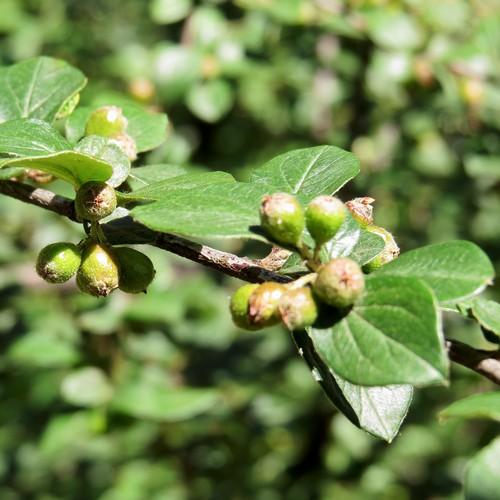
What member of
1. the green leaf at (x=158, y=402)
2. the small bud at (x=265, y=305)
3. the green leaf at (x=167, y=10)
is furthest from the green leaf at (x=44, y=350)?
the small bud at (x=265, y=305)

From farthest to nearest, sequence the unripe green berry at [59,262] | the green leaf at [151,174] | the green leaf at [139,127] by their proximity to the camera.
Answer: the green leaf at [139,127], the green leaf at [151,174], the unripe green berry at [59,262]

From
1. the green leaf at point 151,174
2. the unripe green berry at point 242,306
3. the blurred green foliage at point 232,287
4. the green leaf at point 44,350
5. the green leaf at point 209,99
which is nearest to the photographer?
the unripe green berry at point 242,306

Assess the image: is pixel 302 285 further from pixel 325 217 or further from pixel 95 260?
pixel 95 260

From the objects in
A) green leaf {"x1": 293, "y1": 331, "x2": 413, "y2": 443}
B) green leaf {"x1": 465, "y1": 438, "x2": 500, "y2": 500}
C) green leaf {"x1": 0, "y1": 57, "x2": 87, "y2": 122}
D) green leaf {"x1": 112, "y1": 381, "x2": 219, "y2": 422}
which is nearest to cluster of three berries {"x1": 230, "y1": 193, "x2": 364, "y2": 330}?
green leaf {"x1": 293, "y1": 331, "x2": 413, "y2": 443}

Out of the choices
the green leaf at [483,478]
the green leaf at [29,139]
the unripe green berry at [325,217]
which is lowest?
the green leaf at [483,478]

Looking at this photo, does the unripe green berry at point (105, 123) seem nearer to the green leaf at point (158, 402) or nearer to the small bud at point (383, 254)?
the small bud at point (383, 254)

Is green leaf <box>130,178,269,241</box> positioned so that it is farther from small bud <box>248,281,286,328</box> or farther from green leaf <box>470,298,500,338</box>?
green leaf <box>470,298,500,338</box>
